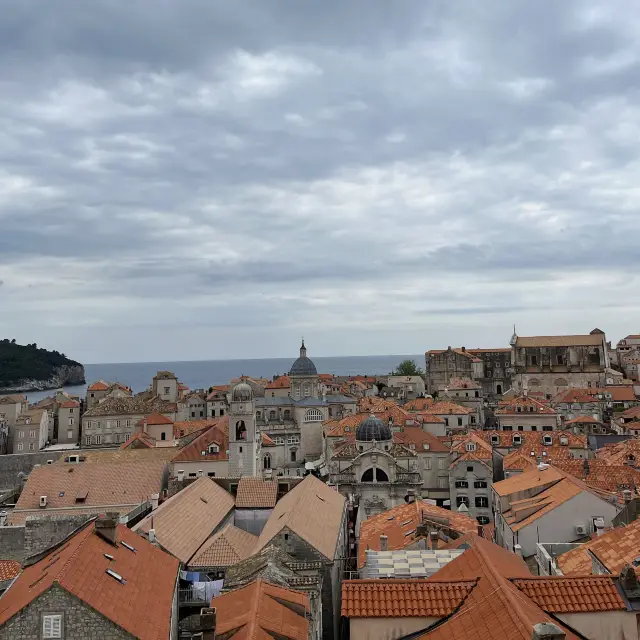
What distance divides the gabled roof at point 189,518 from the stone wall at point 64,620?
1116 centimetres

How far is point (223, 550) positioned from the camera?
2978cm

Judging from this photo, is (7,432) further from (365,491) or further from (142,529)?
(142,529)

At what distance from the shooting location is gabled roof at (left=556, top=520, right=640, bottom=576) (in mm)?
22203

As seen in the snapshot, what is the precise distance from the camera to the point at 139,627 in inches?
687

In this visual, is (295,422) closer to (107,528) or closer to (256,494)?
(256,494)

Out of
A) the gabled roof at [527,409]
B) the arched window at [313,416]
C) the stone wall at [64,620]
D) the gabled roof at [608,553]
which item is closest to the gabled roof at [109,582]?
the stone wall at [64,620]

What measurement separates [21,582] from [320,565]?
11.6 meters

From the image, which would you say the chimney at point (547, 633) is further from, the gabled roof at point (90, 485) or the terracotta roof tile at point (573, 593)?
the gabled roof at point (90, 485)

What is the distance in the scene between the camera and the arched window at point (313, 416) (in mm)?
83625

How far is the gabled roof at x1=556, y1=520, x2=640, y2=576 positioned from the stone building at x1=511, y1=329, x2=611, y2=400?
325 feet

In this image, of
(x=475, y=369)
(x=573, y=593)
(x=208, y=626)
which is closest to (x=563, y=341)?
(x=475, y=369)

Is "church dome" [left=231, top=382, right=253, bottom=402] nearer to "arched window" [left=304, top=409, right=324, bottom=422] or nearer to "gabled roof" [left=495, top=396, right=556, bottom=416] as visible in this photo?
"arched window" [left=304, top=409, right=324, bottom=422]

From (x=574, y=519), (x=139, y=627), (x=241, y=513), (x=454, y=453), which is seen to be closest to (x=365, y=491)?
(x=454, y=453)

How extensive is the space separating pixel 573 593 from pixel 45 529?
21467 mm
